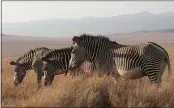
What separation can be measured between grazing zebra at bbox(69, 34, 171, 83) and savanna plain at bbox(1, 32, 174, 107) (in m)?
0.39

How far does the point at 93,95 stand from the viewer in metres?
8.66

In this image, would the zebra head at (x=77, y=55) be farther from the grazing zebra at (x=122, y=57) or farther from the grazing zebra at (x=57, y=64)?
the grazing zebra at (x=57, y=64)

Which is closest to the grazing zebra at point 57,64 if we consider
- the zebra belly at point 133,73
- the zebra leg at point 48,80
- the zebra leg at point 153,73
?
the zebra leg at point 48,80

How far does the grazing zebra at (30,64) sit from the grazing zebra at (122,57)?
1.20m

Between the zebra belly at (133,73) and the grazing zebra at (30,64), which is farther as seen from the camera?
the grazing zebra at (30,64)

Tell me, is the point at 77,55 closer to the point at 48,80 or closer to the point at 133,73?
the point at 48,80

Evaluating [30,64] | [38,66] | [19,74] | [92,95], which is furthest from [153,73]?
[19,74]

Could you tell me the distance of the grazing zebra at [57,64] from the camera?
11.1 meters

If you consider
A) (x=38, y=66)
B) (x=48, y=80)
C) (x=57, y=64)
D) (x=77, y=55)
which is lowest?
(x=48, y=80)

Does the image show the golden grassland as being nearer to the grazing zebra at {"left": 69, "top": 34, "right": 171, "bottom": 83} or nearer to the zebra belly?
the zebra belly

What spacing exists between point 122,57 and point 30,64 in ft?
10.9

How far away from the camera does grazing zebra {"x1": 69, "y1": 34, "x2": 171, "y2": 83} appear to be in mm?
10156

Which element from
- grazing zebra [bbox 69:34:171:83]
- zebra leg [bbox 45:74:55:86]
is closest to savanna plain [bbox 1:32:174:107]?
grazing zebra [bbox 69:34:171:83]

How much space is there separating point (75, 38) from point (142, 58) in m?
1.99
